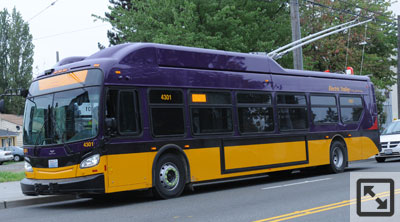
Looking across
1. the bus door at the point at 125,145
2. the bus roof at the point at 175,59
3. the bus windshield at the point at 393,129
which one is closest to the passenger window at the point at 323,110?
the bus roof at the point at 175,59

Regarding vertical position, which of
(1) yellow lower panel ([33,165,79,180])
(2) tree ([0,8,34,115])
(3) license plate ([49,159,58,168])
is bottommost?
(1) yellow lower panel ([33,165,79,180])

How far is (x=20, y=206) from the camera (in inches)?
500

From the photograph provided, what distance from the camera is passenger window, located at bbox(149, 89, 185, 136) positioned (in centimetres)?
1227

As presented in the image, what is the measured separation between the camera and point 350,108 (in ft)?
61.8

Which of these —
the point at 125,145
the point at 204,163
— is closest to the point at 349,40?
the point at 204,163

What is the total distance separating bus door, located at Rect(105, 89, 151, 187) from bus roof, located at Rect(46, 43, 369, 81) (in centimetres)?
69

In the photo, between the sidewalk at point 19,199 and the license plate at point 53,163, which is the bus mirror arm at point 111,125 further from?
the sidewalk at point 19,199

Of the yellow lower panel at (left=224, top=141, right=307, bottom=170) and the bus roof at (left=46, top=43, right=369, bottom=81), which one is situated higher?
the bus roof at (left=46, top=43, right=369, bottom=81)

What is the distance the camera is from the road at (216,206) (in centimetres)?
916

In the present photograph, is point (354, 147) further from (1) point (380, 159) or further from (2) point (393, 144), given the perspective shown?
(1) point (380, 159)

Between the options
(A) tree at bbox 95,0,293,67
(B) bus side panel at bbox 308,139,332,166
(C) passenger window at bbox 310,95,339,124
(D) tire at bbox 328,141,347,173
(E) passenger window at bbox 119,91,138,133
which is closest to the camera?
(E) passenger window at bbox 119,91,138,133

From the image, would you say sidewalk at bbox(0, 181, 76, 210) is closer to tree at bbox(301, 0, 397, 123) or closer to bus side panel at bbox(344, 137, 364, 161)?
bus side panel at bbox(344, 137, 364, 161)

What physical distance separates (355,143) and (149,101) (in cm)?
909

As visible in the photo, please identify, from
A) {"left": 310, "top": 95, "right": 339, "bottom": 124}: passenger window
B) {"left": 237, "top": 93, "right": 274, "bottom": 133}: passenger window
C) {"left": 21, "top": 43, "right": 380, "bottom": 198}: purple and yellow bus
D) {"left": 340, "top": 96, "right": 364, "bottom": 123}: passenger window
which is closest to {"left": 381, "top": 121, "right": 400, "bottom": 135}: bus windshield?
{"left": 340, "top": 96, "right": 364, "bottom": 123}: passenger window
